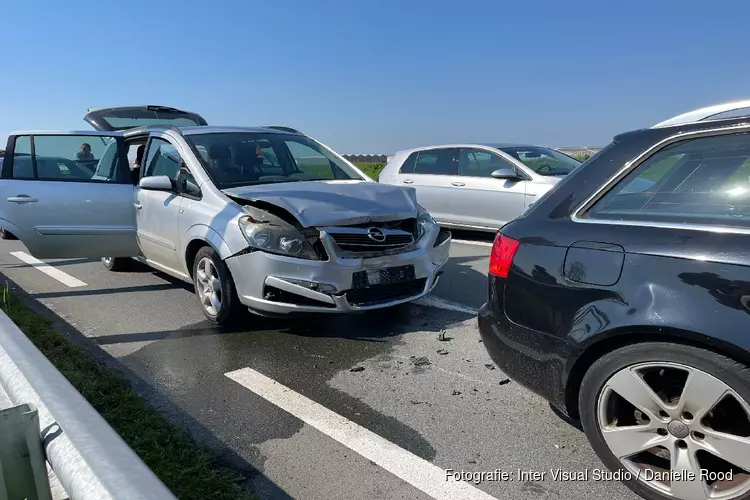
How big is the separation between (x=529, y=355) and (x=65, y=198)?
499 cm

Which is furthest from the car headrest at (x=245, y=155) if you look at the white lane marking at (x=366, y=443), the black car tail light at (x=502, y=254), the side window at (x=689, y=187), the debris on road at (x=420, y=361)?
the side window at (x=689, y=187)

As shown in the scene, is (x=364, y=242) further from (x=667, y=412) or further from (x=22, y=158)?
(x=22, y=158)

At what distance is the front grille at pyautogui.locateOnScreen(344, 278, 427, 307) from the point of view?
14.1 feet

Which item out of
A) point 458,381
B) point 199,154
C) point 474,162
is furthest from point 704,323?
point 474,162

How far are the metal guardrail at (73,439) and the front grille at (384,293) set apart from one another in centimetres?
252

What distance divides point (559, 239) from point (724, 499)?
119cm

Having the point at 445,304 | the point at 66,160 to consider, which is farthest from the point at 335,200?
the point at 66,160

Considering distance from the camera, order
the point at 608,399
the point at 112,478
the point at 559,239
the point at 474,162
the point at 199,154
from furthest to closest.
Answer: the point at 474,162, the point at 199,154, the point at 559,239, the point at 608,399, the point at 112,478

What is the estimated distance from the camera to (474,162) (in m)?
8.91

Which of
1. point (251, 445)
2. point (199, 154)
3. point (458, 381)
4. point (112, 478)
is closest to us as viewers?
point (112, 478)

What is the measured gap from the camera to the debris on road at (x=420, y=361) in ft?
13.0

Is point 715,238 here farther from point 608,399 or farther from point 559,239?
point 608,399

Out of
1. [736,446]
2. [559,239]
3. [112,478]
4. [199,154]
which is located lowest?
[736,446]

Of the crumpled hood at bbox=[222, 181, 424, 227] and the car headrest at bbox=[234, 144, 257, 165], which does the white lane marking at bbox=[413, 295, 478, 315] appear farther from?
the car headrest at bbox=[234, 144, 257, 165]
